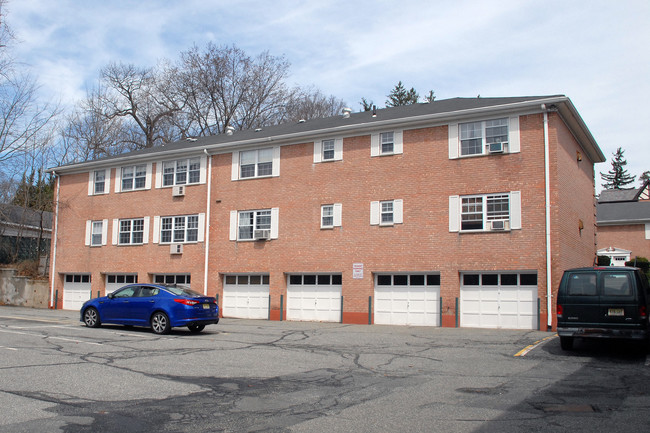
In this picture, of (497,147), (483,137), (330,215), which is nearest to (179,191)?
(330,215)

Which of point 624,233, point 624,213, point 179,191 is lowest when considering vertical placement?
point 624,233

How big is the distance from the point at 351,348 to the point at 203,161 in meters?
14.9

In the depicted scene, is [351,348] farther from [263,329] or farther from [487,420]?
[487,420]

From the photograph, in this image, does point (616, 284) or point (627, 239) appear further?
point (627, 239)

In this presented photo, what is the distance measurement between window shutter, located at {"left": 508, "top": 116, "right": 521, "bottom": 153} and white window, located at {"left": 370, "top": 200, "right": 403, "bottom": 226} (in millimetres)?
4315

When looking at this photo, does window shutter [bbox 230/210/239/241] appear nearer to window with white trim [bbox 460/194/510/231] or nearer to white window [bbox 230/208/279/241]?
white window [bbox 230/208/279/241]

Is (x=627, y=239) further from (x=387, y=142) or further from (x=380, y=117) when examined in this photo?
(x=387, y=142)

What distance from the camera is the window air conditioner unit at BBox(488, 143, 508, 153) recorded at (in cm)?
1992

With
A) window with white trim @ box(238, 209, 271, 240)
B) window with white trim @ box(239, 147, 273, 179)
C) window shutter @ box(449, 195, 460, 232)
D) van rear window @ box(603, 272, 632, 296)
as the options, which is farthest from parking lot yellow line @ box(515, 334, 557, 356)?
window with white trim @ box(239, 147, 273, 179)

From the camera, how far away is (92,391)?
829 cm

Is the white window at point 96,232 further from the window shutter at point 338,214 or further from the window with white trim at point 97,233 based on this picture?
the window shutter at point 338,214

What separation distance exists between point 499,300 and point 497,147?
5.20m

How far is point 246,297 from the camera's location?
81.2 ft

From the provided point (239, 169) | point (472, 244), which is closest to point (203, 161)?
point (239, 169)
